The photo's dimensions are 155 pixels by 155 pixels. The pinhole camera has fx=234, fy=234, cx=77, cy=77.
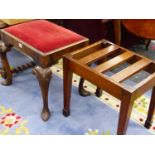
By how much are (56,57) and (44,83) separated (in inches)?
7.0

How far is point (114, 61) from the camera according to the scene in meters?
1.32

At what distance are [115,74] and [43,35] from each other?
1.81 ft

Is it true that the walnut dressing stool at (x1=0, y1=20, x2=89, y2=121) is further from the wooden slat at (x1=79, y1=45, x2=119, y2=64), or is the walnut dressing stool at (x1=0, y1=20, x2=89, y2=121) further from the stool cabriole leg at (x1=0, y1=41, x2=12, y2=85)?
the wooden slat at (x1=79, y1=45, x2=119, y2=64)

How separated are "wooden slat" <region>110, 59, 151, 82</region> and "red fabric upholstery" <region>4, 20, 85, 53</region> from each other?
1.36 ft

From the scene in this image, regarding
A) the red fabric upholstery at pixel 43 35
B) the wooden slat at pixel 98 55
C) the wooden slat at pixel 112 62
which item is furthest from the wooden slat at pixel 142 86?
the red fabric upholstery at pixel 43 35

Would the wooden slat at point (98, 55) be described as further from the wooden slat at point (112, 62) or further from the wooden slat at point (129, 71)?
the wooden slat at point (129, 71)

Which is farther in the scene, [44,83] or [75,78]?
Result: [75,78]

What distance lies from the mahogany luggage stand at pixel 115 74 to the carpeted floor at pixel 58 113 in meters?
0.10

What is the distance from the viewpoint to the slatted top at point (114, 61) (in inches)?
47.0

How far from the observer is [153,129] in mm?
1539

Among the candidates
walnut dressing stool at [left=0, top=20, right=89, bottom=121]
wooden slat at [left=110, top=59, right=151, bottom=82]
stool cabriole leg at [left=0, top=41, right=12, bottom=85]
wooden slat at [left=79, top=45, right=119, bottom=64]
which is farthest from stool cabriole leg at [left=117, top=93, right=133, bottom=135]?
stool cabriole leg at [left=0, top=41, right=12, bottom=85]

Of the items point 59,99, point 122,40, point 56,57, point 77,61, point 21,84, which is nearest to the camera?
point 77,61
